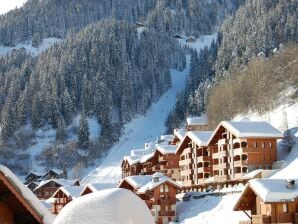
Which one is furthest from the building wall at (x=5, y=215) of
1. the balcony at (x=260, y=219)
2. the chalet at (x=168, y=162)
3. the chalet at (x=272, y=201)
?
the chalet at (x=168, y=162)

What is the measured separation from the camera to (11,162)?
140500 mm

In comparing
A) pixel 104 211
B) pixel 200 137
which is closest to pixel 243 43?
pixel 200 137

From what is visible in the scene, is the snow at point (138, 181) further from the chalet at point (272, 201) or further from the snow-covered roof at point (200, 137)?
the chalet at point (272, 201)

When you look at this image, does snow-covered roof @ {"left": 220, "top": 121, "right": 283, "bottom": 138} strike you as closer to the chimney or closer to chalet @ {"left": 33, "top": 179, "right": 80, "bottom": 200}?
the chimney

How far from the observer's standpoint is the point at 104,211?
229 inches

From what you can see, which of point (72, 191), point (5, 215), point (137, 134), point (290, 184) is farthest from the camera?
point (137, 134)

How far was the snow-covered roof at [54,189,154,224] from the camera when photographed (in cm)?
580

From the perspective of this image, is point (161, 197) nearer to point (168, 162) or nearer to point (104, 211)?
point (168, 162)

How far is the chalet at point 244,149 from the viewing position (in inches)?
2372

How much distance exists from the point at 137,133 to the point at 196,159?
270ft

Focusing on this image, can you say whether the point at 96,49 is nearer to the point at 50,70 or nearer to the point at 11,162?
the point at 50,70

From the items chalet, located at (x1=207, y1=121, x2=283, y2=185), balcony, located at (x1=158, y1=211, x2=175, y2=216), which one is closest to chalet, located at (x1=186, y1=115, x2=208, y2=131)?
chalet, located at (x1=207, y1=121, x2=283, y2=185)

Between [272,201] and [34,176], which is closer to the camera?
[272,201]

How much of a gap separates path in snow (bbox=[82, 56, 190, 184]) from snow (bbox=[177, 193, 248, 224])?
4681 centimetres
